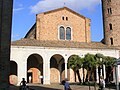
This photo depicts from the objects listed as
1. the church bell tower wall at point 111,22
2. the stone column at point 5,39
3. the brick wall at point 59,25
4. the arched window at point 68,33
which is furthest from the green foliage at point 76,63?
the stone column at point 5,39

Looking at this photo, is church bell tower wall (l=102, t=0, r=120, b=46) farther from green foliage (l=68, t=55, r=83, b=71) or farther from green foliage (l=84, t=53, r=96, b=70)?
green foliage (l=68, t=55, r=83, b=71)

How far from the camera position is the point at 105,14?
43.3m

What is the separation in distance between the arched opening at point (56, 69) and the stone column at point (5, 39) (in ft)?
88.2

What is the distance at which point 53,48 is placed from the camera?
123ft

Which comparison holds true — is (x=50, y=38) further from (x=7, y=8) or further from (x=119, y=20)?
(x=7, y=8)

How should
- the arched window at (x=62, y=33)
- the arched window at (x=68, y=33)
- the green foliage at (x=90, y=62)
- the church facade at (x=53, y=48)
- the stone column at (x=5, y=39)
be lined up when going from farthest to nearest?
1. the arched window at (x=68, y=33)
2. the arched window at (x=62, y=33)
3. the church facade at (x=53, y=48)
4. the green foliage at (x=90, y=62)
5. the stone column at (x=5, y=39)

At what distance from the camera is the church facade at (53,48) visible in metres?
36.0

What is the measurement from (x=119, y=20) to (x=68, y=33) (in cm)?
885

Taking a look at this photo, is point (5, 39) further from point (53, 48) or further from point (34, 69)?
point (34, 69)

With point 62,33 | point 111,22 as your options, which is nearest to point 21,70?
point 62,33

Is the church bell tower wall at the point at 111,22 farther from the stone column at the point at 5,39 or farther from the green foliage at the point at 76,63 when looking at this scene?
the stone column at the point at 5,39

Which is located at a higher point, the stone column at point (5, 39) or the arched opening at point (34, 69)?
the stone column at point (5, 39)

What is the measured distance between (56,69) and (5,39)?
92.1ft

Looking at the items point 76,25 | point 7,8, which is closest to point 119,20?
point 76,25
